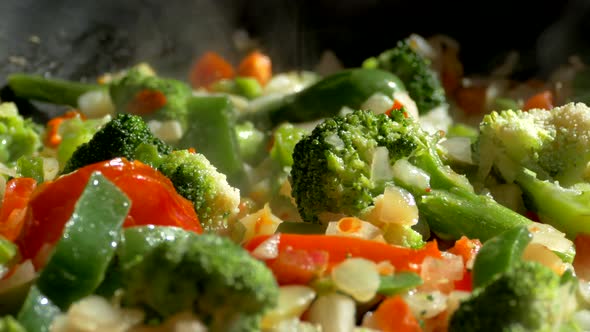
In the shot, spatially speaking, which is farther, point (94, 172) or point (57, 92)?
point (57, 92)

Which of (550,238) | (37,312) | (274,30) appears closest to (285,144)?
(550,238)

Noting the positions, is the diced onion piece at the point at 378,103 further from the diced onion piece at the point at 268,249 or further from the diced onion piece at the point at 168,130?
the diced onion piece at the point at 268,249

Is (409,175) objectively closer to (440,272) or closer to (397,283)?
(440,272)

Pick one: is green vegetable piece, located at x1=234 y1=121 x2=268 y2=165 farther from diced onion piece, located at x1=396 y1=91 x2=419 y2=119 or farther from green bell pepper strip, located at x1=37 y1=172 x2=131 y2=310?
green bell pepper strip, located at x1=37 y1=172 x2=131 y2=310

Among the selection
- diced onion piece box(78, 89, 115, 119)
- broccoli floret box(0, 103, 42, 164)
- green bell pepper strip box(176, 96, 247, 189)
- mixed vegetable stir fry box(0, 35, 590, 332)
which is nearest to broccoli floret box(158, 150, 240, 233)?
mixed vegetable stir fry box(0, 35, 590, 332)

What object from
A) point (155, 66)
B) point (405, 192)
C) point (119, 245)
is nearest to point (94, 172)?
point (119, 245)

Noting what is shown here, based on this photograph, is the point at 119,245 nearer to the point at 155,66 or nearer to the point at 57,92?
the point at 57,92
